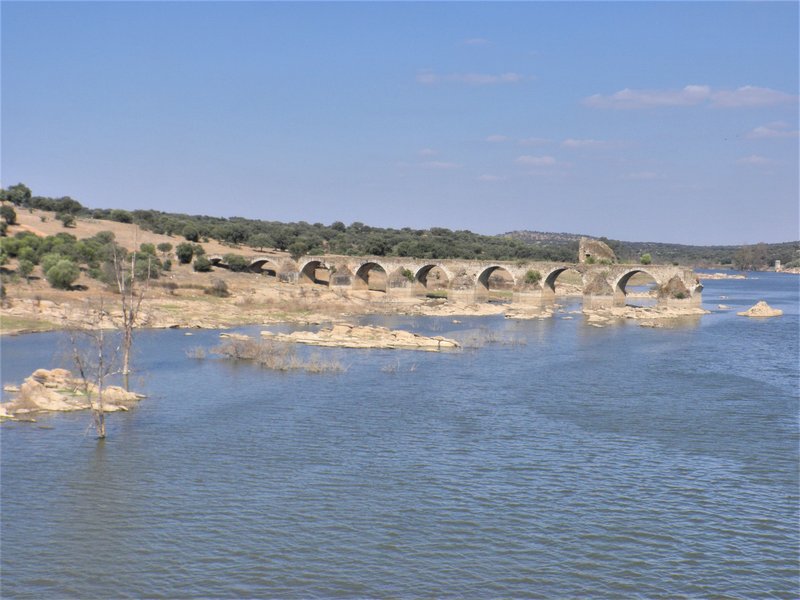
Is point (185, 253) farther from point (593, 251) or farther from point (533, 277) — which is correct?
point (593, 251)

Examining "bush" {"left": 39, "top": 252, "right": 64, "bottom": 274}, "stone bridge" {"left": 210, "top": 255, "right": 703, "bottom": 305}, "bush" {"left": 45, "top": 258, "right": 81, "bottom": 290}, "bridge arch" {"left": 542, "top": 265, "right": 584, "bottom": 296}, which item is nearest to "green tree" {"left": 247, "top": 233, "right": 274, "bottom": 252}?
"stone bridge" {"left": 210, "top": 255, "right": 703, "bottom": 305}

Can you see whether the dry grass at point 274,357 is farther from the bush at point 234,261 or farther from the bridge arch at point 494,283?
the bridge arch at point 494,283

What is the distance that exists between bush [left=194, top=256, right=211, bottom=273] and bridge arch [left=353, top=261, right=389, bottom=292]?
16530mm

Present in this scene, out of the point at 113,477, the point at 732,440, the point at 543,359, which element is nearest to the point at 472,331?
the point at 543,359

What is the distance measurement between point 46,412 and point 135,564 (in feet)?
44.8

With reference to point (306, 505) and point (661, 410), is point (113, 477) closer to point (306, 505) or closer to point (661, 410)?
point (306, 505)

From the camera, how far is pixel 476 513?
20.1 m

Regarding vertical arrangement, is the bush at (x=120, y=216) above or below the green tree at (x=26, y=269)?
above

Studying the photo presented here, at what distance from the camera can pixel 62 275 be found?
6272cm

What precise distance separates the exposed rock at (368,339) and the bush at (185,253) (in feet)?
119

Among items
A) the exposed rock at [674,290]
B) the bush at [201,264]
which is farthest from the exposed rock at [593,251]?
the bush at [201,264]

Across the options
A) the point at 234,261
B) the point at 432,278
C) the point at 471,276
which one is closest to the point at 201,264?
the point at 234,261

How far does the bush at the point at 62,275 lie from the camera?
2470 inches

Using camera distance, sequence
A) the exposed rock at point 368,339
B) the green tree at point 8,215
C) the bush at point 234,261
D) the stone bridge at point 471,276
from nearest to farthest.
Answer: the exposed rock at point 368,339 → the stone bridge at point 471,276 → the green tree at point 8,215 → the bush at point 234,261
